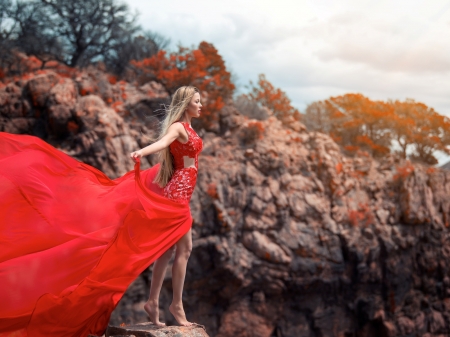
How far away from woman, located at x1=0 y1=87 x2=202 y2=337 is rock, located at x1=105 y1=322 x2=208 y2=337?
0.45 ft

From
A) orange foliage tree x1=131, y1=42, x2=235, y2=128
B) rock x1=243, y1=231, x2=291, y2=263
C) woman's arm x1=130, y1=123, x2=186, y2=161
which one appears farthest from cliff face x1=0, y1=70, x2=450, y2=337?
woman's arm x1=130, y1=123, x2=186, y2=161

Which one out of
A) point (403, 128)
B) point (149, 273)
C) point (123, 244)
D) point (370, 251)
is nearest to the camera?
point (123, 244)

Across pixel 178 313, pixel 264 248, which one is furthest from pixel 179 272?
pixel 264 248

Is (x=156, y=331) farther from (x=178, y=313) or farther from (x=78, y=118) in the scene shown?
(x=78, y=118)

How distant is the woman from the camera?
3883 mm

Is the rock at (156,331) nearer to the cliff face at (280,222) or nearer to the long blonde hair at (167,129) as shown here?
the long blonde hair at (167,129)

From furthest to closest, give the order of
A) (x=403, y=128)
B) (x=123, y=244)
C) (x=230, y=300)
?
(x=403, y=128)
(x=230, y=300)
(x=123, y=244)

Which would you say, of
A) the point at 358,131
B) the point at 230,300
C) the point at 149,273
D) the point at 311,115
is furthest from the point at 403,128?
the point at 149,273

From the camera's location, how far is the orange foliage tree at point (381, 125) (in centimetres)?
1839

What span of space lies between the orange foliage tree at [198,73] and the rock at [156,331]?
11341mm

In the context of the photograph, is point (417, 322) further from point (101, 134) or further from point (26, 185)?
point (26, 185)

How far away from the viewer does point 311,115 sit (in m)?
19.6

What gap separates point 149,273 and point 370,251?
6.58m

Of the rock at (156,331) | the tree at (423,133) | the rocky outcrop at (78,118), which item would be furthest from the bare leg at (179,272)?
the tree at (423,133)
